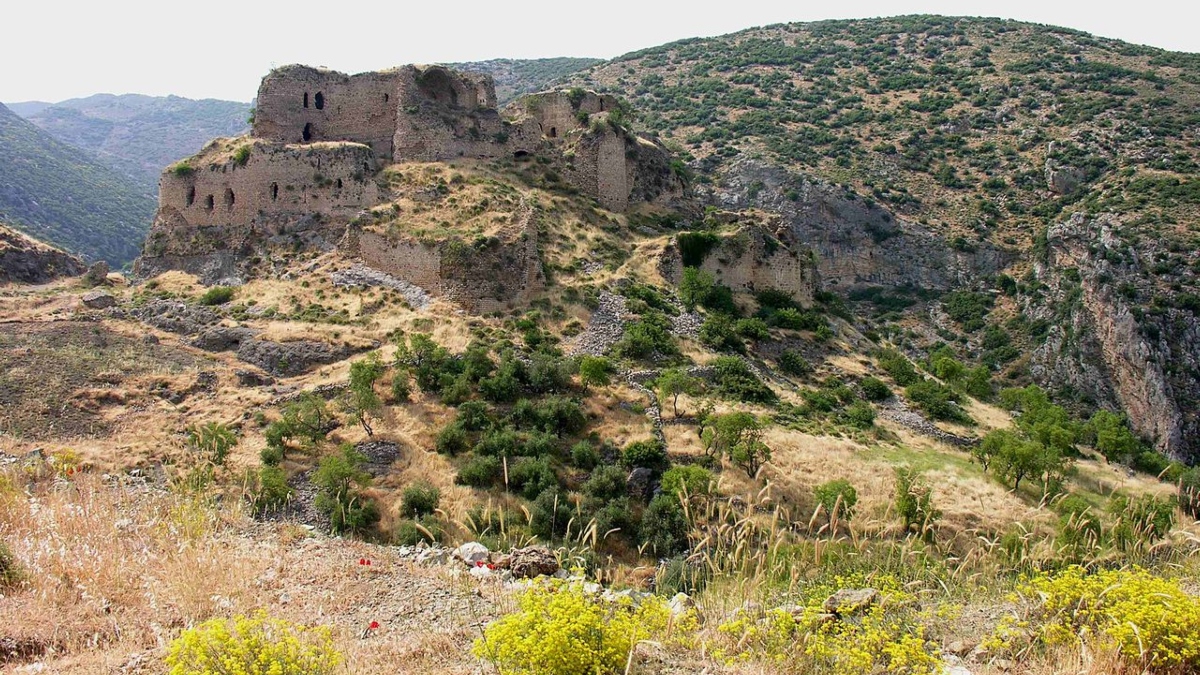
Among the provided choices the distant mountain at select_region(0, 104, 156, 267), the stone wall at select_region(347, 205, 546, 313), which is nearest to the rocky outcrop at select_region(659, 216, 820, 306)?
the stone wall at select_region(347, 205, 546, 313)

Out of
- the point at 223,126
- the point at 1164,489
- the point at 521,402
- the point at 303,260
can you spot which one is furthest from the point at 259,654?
the point at 223,126

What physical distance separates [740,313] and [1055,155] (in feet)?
137

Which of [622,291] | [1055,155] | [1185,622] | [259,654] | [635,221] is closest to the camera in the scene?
[259,654]

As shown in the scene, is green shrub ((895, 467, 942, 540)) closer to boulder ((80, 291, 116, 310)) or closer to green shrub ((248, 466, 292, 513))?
green shrub ((248, 466, 292, 513))

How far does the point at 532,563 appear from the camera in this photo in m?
11.6

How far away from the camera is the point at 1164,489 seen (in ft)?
85.0

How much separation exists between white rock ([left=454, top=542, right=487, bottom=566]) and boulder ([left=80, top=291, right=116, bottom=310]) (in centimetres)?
2272

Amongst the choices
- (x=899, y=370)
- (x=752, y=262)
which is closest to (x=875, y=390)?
(x=899, y=370)

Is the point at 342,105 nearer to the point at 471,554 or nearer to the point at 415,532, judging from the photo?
the point at 415,532

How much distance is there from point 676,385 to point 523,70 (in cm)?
10245

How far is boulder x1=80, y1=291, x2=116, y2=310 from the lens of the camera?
90.9 feet

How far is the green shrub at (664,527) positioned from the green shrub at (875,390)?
13.9 metres

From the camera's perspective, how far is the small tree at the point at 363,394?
856 inches

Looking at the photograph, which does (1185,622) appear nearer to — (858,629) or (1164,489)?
(858,629)
